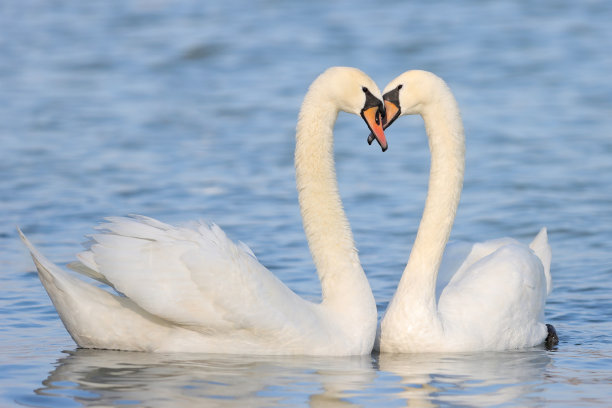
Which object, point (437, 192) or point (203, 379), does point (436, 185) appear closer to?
point (437, 192)

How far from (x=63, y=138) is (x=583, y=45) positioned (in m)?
9.32

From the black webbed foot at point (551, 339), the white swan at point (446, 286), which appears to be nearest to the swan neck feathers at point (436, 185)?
the white swan at point (446, 286)

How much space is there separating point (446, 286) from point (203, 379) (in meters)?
2.37

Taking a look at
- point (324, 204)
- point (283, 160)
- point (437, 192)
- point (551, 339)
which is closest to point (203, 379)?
point (324, 204)

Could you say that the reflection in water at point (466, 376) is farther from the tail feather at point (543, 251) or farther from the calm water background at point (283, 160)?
the tail feather at point (543, 251)

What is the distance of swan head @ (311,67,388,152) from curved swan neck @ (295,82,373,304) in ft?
0.25

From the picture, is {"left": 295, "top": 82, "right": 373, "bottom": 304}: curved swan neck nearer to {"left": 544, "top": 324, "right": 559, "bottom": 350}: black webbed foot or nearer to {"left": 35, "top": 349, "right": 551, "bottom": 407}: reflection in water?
{"left": 35, "top": 349, "right": 551, "bottom": 407}: reflection in water

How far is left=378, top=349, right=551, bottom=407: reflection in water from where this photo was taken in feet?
23.6

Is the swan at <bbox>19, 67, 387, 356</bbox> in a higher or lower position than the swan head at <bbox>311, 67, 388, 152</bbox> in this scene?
lower

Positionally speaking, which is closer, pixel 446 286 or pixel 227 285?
pixel 227 285

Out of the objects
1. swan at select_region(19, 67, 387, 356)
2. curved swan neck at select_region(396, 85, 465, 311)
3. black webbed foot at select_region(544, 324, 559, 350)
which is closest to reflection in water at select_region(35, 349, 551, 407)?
swan at select_region(19, 67, 387, 356)

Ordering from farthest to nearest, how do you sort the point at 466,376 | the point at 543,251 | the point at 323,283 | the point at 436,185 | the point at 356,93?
the point at 543,251 → the point at 436,185 → the point at 323,283 → the point at 356,93 → the point at 466,376

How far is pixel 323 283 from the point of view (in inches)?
342

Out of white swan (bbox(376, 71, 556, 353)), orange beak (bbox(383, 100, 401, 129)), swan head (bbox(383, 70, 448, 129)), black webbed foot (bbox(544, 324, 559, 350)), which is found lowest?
black webbed foot (bbox(544, 324, 559, 350))
